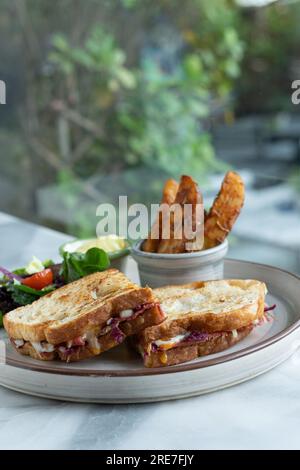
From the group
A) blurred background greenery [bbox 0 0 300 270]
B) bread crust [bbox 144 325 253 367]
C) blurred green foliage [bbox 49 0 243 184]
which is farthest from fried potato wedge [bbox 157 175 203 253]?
blurred green foliage [bbox 49 0 243 184]

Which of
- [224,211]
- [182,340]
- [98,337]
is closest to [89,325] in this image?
[98,337]

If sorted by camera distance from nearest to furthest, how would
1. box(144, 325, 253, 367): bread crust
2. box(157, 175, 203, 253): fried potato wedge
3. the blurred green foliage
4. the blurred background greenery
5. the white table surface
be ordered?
1. the white table surface
2. box(144, 325, 253, 367): bread crust
3. box(157, 175, 203, 253): fried potato wedge
4. the blurred background greenery
5. the blurred green foliage

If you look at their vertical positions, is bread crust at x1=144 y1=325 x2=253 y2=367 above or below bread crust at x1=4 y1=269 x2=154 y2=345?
below

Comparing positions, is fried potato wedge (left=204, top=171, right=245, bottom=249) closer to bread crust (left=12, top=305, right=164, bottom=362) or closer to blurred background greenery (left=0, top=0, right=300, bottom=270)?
bread crust (left=12, top=305, right=164, bottom=362)

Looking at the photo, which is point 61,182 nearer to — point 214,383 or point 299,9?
point 299,9

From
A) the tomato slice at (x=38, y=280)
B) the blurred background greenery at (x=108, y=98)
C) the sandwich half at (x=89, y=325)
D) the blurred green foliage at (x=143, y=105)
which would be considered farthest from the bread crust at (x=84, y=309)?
the blurred green foliage at (x=143, y=105)

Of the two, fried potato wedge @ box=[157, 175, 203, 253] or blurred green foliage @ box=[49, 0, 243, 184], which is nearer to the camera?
fried potato wedge @ box=[157, 175, 203, 253]
